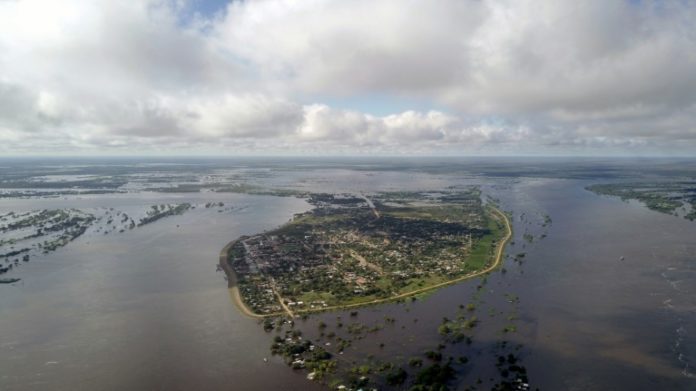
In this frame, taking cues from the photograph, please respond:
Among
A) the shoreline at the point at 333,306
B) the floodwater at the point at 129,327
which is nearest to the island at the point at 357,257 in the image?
the shoreline at the point at 333,306

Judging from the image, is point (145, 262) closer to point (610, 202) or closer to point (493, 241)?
point (493, 241)

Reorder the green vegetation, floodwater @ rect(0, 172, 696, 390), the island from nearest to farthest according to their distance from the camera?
floodwater @ rect(0, 172, 696, 390) < the island < the green vegetation

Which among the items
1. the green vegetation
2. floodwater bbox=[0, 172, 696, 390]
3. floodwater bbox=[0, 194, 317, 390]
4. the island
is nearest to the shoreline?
the island

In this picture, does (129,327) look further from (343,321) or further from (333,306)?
(343,321)

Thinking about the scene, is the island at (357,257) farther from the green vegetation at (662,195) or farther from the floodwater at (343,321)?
the green vegetation at (662,195)

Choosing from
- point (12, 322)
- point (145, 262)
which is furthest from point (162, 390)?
point (145, 262)

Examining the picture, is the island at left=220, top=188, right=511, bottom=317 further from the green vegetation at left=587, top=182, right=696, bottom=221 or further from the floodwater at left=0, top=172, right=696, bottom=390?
the green vegetation at left=587, top=182, right=696, bottom=221
